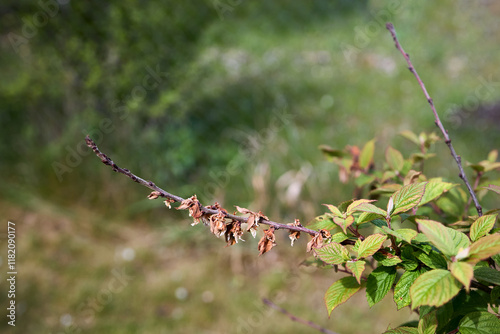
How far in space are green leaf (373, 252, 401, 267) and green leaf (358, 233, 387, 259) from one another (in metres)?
0.04

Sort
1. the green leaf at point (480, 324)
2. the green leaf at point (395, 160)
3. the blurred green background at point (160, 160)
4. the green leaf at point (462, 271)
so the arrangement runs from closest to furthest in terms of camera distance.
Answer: the green leaf at point (462, 271), the green leaf at point (480, 324), the green leaf at point (395, 160), the blurred green background at point (160, 160)

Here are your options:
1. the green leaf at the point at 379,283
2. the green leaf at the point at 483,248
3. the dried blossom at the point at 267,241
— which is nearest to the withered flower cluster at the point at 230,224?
the dried blossom at the point at 267,241

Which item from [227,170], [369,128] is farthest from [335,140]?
[227,170]

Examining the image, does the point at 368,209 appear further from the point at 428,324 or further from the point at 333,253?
the point at 428,324

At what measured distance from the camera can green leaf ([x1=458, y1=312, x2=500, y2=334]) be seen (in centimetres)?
64

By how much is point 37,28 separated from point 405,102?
352cm

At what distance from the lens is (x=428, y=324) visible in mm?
667

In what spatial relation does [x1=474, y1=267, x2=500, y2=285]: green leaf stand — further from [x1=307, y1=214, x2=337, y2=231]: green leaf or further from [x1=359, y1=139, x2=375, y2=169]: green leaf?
[x1=359, y1=139, x2=375, y2=169]: green leaf

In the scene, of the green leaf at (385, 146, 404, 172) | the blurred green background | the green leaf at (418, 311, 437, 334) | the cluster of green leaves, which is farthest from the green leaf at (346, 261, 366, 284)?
the blurred green background

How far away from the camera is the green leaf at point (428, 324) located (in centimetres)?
66

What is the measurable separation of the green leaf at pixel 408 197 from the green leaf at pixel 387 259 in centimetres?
7

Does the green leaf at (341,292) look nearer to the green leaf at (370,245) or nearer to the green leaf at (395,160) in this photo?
the green leaf at (370,245)

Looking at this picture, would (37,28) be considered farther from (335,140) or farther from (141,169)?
(335,140)

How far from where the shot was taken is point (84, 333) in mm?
2238
